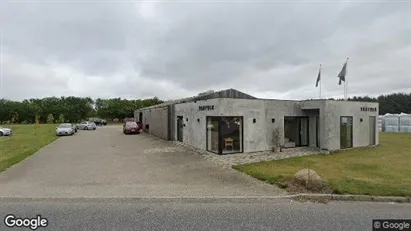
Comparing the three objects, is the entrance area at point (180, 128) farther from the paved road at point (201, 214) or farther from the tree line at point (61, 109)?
the tree line at point (61, 109)

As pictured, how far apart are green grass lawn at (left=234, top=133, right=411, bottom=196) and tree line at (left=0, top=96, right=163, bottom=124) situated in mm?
65556

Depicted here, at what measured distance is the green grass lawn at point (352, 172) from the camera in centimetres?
769

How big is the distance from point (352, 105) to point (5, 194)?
19299mm

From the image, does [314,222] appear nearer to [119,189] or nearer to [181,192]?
[181,192]

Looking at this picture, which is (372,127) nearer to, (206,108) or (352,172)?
(352,172)

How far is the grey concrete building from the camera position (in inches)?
606

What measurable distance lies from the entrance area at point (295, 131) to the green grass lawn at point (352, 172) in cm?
355

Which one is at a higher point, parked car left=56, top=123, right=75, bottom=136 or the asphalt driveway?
parked car left=56, top=123, right=75, bottom=136

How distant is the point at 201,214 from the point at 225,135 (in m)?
9.44

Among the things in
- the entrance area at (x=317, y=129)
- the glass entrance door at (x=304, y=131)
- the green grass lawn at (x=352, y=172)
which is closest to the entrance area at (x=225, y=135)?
the green grass lawn at (x=352, y=172)

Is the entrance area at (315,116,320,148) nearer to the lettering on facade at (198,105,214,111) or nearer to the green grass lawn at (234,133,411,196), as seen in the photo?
the green grass lawn at (234,133,411,196)

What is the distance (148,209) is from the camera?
20.4 feet

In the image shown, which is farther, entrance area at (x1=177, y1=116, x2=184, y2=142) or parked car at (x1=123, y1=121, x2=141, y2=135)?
parked car at (x1=123, y1=121, x2=141, y2=135)

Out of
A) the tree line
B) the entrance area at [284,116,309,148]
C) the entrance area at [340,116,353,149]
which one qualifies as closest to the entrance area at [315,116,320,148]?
the entrance area at [284,116,309,148]
